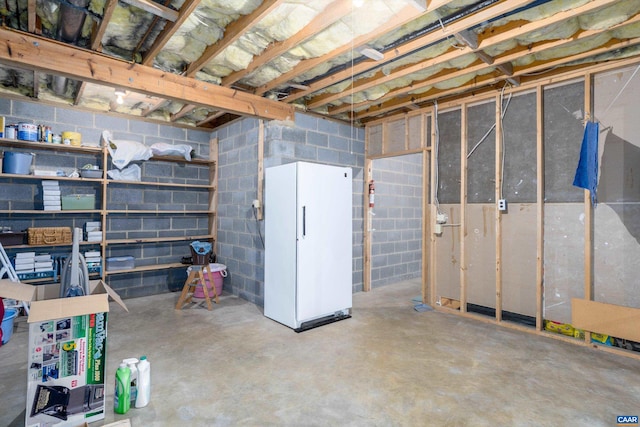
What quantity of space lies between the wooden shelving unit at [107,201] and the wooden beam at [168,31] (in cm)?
194

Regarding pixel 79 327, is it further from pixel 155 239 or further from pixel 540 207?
pixel 540 207

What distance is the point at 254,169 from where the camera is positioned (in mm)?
4535

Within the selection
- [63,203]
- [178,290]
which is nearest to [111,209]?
[63,203]

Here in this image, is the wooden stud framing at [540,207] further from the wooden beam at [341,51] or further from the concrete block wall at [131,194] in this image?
the concrete block wall at [131,194]

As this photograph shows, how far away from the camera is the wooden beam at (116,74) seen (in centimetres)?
268

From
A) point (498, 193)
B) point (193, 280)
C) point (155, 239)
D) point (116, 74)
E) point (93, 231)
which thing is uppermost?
point (116, 74)

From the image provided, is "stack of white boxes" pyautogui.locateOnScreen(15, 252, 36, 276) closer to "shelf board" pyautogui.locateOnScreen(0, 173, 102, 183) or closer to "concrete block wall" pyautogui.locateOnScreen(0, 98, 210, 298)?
"concrete block wall" pyautogui.locateOnScreen(0, 98, 210, 298)

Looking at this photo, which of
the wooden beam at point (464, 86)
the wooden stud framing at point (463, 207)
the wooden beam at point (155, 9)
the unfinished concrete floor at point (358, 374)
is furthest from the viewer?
the wooden stud framing at point (463, 207)

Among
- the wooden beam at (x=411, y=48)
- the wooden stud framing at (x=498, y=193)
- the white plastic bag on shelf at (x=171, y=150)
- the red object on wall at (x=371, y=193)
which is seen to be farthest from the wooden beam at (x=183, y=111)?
the wooden stud framing at (x=498, y=193)

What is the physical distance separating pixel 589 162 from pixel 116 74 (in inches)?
174

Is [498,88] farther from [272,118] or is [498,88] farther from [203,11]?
[203,11]

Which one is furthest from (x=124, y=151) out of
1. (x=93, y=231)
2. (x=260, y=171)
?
(x=260, y=171)

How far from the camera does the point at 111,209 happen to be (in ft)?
15.6

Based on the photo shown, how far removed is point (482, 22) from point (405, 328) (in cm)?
293
